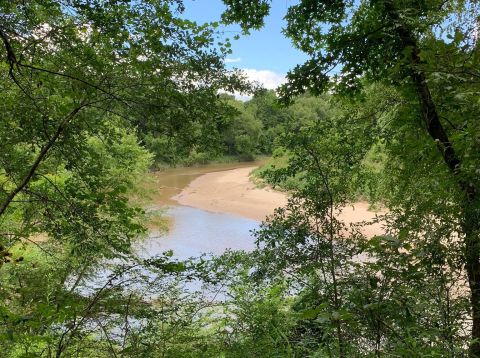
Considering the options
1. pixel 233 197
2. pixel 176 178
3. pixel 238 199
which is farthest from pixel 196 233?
pixel 176 178

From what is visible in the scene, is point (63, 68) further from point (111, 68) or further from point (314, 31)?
point (314, 31)

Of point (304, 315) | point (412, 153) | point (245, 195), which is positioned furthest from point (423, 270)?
point (245, 195)

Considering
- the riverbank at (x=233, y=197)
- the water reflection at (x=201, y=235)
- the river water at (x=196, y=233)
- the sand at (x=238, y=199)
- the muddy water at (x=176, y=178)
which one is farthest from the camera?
the muddy water at (x=176, y=178)

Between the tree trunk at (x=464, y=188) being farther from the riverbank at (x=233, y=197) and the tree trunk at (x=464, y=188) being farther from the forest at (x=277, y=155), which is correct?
the riverbank at (x=233, y=197)

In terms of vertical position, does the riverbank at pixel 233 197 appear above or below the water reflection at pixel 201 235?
above

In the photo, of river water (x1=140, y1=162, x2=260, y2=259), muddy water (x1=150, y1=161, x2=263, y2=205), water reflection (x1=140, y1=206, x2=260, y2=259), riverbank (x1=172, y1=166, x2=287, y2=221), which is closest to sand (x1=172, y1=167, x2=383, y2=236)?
riverbank (x1=172, y1=166, x2=287, y2=221)

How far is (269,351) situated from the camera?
3.73 meters

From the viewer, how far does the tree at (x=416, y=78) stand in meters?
2.15

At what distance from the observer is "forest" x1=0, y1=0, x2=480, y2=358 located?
2.24 metres

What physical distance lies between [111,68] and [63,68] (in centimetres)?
33

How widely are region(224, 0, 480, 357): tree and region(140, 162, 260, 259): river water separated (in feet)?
25.5

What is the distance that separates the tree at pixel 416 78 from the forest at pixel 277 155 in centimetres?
1

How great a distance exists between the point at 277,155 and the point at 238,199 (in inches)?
796

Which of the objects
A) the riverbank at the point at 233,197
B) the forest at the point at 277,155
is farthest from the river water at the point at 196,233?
the forest at the point at 277,155
